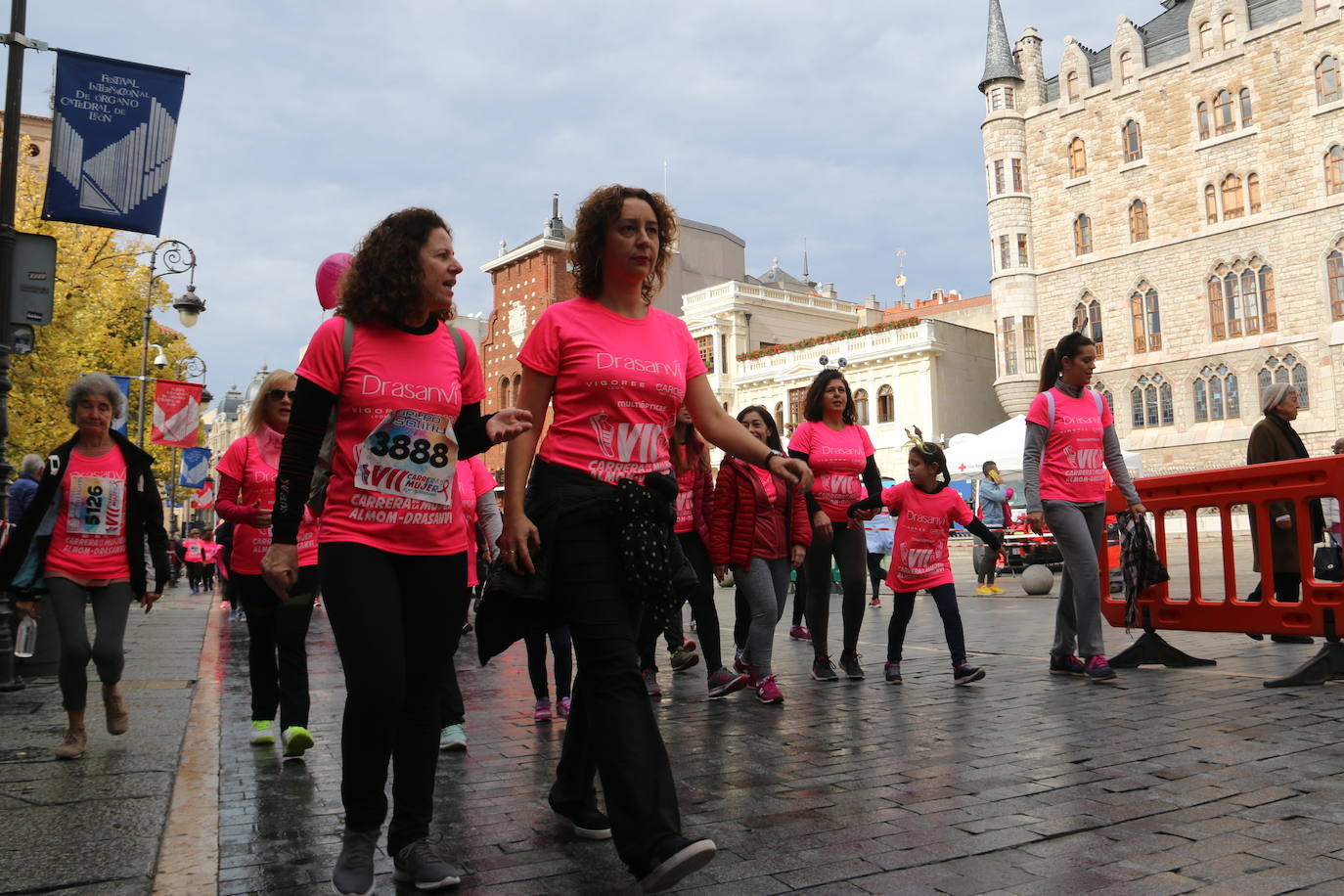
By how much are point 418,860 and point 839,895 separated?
1168 millimetres

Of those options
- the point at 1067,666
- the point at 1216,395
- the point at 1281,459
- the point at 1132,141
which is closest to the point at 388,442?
the point at 1067,666

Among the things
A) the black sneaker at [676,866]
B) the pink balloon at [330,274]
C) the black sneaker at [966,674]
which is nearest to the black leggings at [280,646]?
the pink balloon at [330,274]

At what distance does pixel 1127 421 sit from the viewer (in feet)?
141

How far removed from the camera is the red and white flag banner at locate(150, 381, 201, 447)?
21.5 metres

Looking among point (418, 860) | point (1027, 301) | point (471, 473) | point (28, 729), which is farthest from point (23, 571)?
point (1027, 301)

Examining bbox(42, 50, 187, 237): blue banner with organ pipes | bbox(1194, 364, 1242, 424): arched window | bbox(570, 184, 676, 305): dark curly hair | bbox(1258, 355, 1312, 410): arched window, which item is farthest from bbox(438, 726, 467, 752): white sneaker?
bbox(1194, 364, 1242, 424): arched window

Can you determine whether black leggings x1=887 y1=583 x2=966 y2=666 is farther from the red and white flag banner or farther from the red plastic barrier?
the red and white flag banner

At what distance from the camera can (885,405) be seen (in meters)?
45.4

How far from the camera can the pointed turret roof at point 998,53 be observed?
4650 centimetres

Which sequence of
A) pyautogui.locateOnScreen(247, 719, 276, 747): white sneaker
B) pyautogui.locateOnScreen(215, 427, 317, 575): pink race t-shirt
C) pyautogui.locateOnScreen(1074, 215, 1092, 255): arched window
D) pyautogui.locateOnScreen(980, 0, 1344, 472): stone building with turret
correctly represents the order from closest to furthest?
pyautogui.locateOnScreen(247, 719, 276, 747): white sneaker, pyautogui.locateOnScreen(215, 427, 317, 575): pink race t-shirt, pyautogui.locateOnScreen(980, 0, 1344, 472): stone building with turret, pyautogui.locateOnScreen(1074, 215, 1092, 255): arched window

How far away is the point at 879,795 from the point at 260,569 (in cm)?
323

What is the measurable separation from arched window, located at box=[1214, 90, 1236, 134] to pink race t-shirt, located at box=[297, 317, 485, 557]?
1751 inches

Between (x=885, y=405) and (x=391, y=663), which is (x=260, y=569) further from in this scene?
(x=885, y=405)

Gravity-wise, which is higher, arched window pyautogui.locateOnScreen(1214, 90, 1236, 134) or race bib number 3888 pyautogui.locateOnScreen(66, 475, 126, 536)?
arched window pyautogui.locateOnScreen(1214, 90, 1236, 134)
